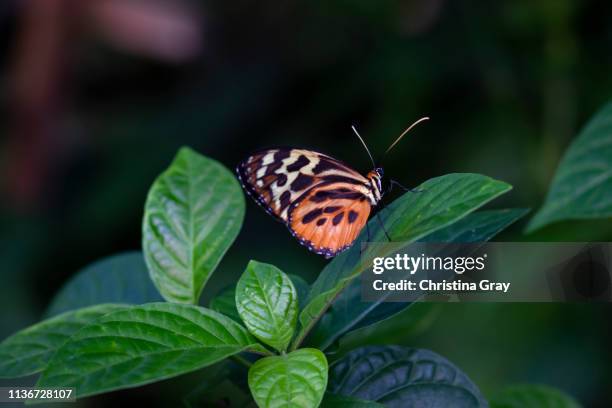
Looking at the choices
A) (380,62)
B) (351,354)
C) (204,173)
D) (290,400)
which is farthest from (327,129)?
(290,400)

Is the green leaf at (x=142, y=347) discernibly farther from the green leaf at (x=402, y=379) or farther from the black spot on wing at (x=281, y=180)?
the black spot on wing at (x=281, y=180)

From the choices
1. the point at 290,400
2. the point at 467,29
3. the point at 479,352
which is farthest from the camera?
the point at 467,29

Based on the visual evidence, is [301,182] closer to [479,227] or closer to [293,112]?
[479,227]

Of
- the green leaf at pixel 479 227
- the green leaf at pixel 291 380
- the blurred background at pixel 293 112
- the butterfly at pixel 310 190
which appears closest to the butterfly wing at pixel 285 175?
the butterfly at pixel 310 190

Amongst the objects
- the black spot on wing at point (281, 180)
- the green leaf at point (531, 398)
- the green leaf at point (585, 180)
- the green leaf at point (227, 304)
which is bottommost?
the green leaf at point (531, 398)

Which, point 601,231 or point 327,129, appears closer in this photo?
point 601,231

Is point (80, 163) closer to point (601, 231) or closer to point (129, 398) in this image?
point (129, 398)
